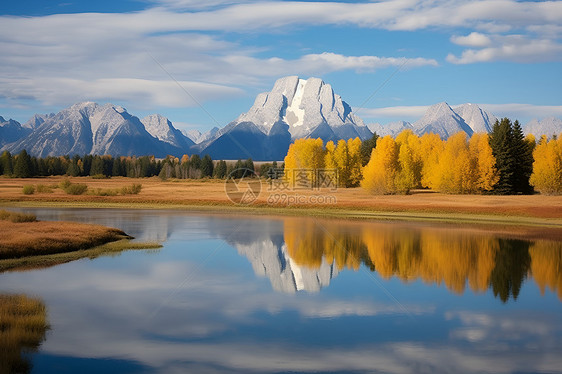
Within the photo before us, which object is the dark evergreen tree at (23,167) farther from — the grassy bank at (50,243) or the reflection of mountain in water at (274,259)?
the grassy bank at (50,243)

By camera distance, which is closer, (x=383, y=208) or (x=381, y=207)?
(x=383, y=208)

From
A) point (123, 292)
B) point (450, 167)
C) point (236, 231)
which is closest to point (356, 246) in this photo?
point (236, 231)

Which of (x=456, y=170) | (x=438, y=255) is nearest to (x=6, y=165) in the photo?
(x=456, y=170)

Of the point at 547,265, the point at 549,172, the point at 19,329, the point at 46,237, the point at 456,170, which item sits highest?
the point at 456,170

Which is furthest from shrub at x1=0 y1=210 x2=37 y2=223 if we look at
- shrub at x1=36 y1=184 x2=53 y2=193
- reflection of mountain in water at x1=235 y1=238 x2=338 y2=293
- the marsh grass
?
shrub at x1=36 y1=184 x2=53 y2=193

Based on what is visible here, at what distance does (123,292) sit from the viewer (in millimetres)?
22781

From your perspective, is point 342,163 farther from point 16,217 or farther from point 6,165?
point 6,165

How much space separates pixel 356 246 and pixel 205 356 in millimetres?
23903

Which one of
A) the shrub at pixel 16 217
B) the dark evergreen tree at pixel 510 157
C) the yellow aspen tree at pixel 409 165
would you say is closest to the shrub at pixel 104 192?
the shrub at pixel 16 217

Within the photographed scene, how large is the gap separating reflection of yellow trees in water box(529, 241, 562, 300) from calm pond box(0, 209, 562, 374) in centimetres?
13

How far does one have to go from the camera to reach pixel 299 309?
20781 millimetres

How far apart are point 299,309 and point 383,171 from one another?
77.8m

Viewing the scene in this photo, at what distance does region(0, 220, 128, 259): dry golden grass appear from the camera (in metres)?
30.3

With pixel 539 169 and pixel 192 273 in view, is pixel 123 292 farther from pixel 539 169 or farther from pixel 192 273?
pixel 539 169
